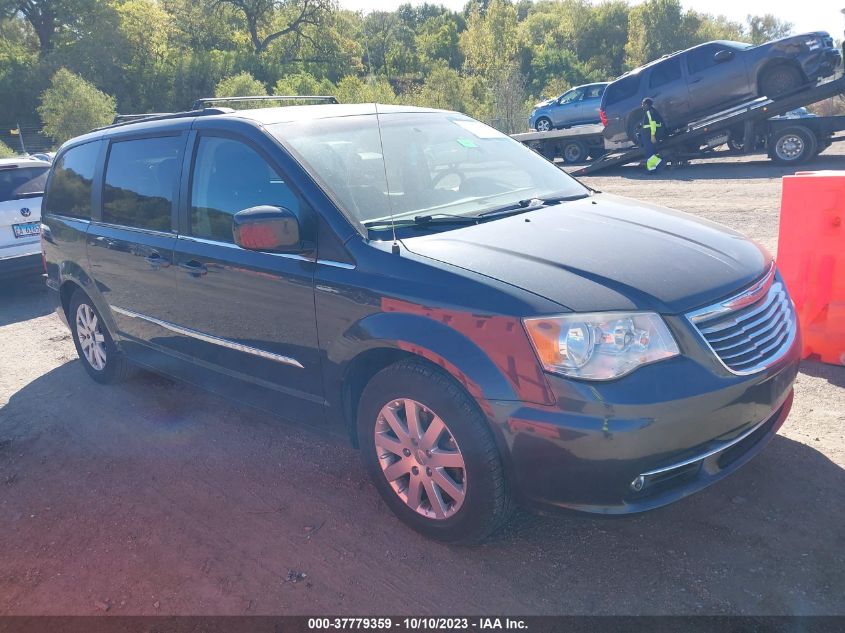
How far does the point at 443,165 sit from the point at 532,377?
1.67 metres

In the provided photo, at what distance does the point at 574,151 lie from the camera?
2050 centimetres

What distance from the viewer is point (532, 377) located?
264cm

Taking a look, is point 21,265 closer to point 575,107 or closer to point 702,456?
point 702,456

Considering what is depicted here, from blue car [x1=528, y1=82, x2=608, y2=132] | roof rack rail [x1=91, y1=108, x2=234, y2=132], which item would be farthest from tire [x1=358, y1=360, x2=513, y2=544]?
blue car [x1=528, y1=82, x2=608, y2=132]

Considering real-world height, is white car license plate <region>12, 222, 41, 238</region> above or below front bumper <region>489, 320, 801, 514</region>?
above

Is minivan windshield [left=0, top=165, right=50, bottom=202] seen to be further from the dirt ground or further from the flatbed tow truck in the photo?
the flatbed tow truck

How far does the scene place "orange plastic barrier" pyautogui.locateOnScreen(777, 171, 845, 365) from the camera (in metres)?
4.59

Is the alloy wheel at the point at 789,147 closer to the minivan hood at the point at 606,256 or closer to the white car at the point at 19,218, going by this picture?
the minivan hood at the point at 606,256

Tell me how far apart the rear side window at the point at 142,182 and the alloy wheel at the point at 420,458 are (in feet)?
6.62

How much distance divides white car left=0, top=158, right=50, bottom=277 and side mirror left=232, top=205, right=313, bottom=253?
6.21 metres

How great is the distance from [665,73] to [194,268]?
14.7 meters

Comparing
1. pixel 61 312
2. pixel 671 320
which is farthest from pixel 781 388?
pixel 61 312

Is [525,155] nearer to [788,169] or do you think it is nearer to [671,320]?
[671,320]

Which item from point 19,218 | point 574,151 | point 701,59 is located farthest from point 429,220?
point 574,151
